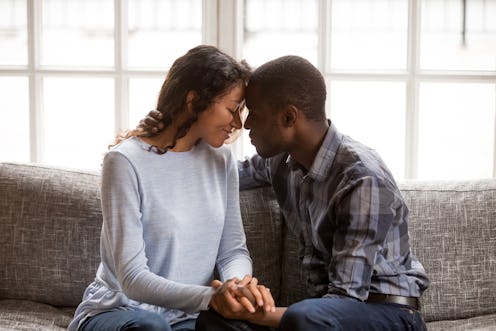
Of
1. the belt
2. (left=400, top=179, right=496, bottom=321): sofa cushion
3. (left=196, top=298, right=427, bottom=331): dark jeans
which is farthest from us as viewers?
(left=400, top=179, right=496, bottom=321): sofa cushion

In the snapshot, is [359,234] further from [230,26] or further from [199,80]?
[230,26]

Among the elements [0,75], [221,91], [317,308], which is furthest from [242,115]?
[0,75]

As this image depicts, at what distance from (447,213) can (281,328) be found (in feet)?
2.63

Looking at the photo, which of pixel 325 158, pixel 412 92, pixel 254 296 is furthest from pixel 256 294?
pixel 412 92

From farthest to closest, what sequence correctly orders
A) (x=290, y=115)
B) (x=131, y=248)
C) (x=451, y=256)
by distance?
1. (x=451, y=256)
2. (x=290, y=115)
3. (x=131, y=248)

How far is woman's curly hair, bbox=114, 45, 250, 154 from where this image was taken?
212 centimetres

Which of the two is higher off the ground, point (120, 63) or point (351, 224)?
point (120, 63)

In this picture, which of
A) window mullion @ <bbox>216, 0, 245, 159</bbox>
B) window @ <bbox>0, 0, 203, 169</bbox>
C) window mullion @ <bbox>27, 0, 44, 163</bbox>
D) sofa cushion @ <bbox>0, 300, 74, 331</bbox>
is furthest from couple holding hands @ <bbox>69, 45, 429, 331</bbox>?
window mullion @ <bbox>27, 0, 44, 163</bbox>

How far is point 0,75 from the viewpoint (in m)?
3.10

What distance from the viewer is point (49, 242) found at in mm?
2465

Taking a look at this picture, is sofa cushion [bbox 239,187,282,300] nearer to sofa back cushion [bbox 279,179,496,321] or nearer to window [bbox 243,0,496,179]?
sofa back cushion [bbox 279,179,496,321]

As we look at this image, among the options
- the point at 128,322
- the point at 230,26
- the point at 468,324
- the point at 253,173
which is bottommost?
the point at 468,324

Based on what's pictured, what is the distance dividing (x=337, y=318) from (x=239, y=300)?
24cm

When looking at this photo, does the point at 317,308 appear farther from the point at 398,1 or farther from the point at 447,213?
the point at 398,1
